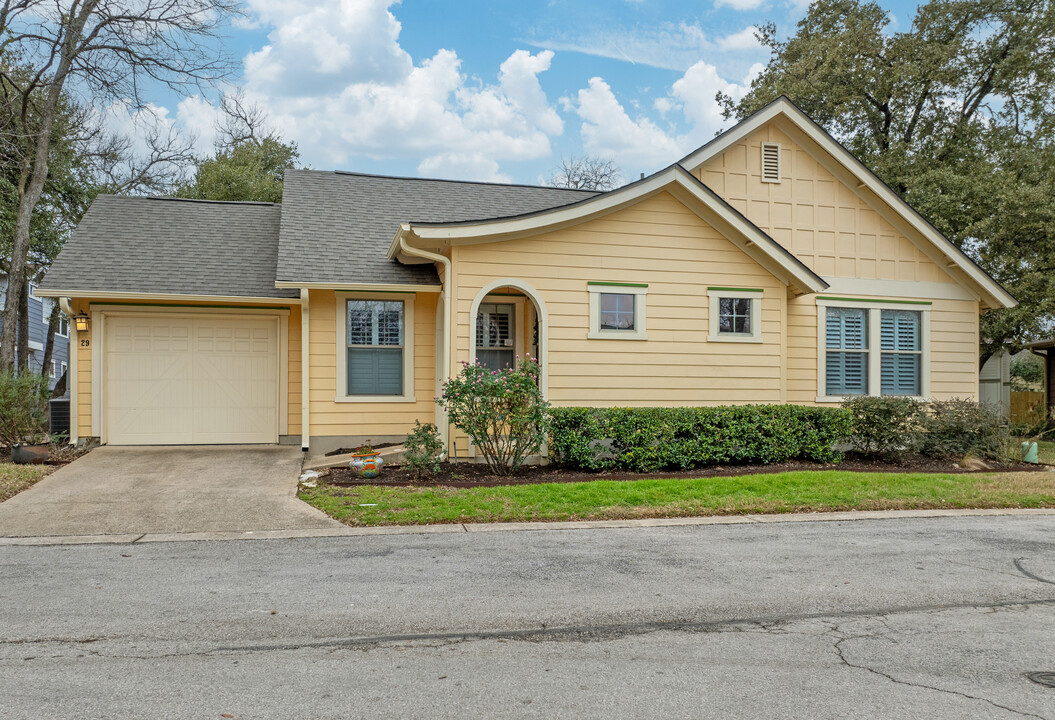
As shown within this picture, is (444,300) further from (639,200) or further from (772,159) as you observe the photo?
(772,159)

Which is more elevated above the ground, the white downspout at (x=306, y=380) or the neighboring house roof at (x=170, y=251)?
the neighboring house roof at (x=170, y=251)

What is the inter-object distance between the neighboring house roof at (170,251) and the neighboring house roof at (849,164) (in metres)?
8.06

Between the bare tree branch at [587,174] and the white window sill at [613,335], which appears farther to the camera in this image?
the bare tree branch at [587,174]

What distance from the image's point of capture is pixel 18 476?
9492 millimetres

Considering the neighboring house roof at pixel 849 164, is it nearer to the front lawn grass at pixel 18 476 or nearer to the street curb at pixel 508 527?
the street curb at pixel 508 527

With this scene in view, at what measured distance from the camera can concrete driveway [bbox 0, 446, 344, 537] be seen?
7.43m

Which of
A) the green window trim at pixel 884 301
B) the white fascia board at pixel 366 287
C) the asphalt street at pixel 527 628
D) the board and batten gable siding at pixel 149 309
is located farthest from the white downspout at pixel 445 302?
the green window trim at pixel 884 301

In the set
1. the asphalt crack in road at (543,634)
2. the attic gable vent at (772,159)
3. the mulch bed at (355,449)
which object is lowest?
the asphalt crack in road at (543,634)

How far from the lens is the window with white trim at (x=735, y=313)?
12.1 meters

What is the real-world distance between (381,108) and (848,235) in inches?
822

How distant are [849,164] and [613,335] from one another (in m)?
6.06

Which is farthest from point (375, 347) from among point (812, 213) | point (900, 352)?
point (900, 352)

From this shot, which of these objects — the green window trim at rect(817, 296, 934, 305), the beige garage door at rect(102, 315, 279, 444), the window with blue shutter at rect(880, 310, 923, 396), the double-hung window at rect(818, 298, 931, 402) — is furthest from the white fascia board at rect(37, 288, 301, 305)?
the window with blue shutter at rect(880, 310, 923, 396)

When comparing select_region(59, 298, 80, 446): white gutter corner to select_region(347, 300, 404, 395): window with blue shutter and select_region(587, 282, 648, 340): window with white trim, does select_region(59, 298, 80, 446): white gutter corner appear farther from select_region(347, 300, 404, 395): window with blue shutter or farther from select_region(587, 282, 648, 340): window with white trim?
select_region(587, 282, 648, 340): window with white trim
